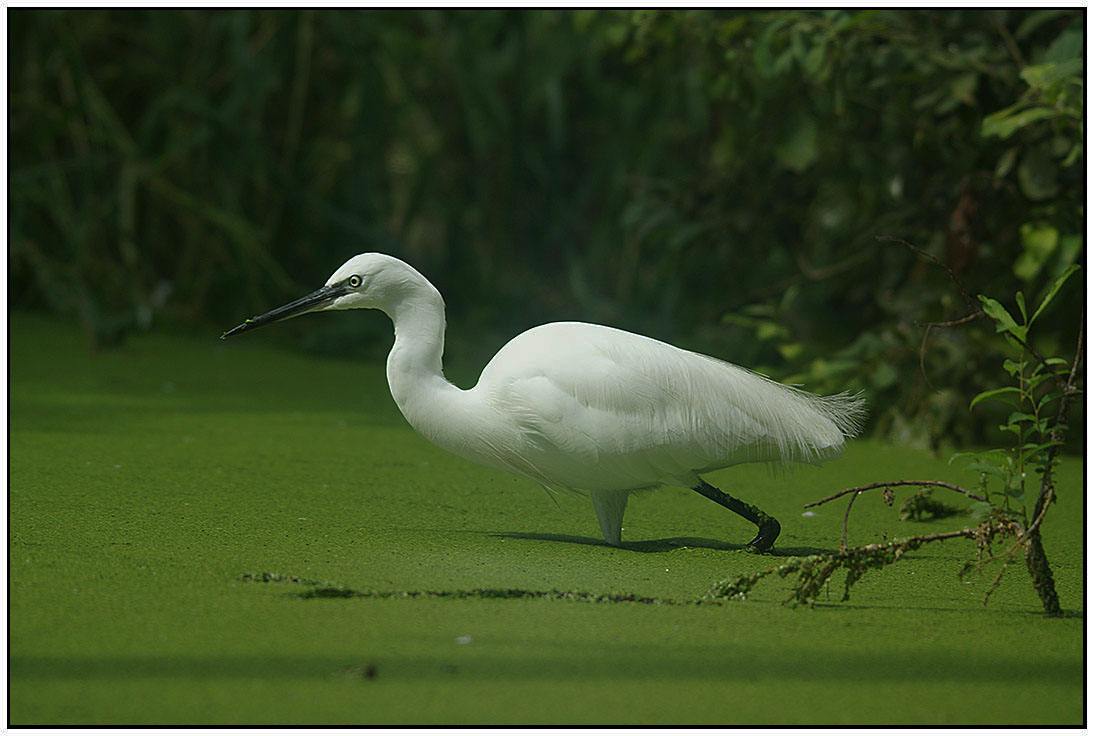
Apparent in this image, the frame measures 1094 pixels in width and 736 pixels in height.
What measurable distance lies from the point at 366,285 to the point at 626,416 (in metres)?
0.64

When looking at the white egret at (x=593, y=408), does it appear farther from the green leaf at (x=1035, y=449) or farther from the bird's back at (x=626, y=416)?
the green leaf at (x=1035, y=449)

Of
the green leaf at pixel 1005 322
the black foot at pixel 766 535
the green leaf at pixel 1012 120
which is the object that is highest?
the green leaf at pixel 1012 120

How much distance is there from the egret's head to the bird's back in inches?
10.7

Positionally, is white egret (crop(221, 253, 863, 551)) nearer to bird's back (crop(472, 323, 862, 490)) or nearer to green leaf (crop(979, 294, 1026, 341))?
bird's back (crop(472, 323, 862, 490))

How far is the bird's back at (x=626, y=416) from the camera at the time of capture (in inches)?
98.7

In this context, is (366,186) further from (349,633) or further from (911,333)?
(349,633)

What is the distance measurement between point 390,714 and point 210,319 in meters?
4.71

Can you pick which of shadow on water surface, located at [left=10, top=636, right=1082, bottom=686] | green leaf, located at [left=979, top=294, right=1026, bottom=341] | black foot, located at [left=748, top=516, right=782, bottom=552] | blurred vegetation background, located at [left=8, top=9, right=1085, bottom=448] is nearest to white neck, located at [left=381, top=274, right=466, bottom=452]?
black foot, located at [left=748, top=516, right=782, bottom=552]

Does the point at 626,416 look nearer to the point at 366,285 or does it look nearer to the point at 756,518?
the point at 756,518

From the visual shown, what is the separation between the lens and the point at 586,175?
6934mm

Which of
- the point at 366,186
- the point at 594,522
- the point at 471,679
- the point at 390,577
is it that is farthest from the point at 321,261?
the point at 471,679

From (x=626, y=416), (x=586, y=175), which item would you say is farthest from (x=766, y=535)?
(x=586, y=175)

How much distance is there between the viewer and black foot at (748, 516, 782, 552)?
2.56 metres

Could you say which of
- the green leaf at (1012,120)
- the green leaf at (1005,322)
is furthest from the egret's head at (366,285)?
the green leaf at (1012,120)
